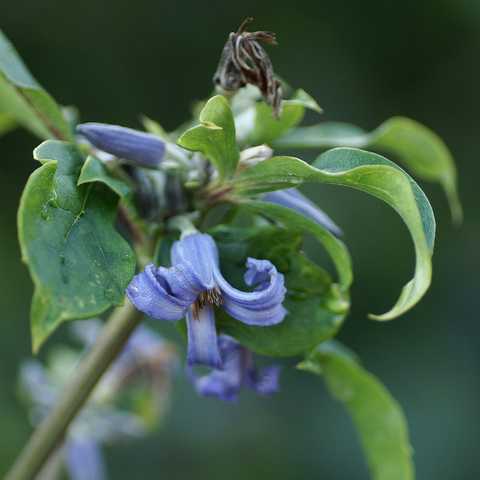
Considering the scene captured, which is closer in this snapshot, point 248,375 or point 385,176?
point 385,176

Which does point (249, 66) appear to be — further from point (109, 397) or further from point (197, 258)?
point (109, 397)

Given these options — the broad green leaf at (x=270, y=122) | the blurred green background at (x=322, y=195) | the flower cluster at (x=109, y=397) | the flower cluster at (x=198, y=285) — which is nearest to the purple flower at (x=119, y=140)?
the flower cluster at (x=198, y=285)

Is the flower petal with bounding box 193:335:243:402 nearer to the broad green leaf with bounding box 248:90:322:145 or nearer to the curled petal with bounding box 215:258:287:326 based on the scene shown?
the curled petal with bounding box 215:258:287:326

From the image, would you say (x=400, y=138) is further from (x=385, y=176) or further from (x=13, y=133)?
(x=13, y=133)

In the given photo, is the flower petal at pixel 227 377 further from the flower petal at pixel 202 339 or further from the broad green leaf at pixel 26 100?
the broad green leaf at pixel 26 100

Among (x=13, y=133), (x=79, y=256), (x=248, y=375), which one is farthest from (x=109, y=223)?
(x=13, y=133)

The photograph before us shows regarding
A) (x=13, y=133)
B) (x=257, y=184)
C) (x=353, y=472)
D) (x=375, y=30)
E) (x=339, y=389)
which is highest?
(x=257, y=184)
